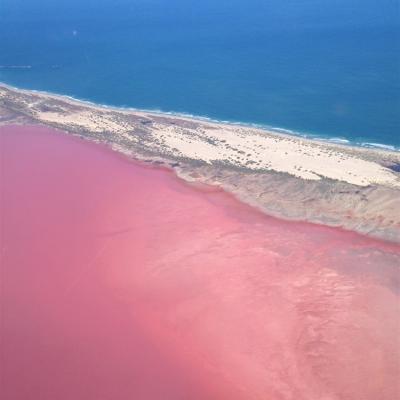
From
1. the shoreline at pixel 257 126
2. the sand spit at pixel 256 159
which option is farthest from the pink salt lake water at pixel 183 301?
the shoreline at pixel 257 126

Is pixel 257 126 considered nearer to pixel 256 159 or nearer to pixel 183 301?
pixel 256 159

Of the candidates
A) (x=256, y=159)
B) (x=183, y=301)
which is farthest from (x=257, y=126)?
(x=183, y=301)

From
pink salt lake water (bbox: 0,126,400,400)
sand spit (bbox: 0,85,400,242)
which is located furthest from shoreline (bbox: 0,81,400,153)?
pink salt lake water (bbox: 0,126,400,400)

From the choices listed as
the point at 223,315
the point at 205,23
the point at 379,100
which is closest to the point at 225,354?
the point at 223,315

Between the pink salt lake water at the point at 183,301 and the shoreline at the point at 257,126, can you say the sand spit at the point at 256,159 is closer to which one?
the shoreline at the point at 257,126

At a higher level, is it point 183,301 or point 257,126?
point 257,126

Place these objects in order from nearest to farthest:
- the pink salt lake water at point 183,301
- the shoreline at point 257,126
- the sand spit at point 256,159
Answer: the pink salt lake water at point 183,301
the sand spit at point 256,159
the shoreline at point 257,126

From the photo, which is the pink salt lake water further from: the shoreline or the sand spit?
the shoreline
